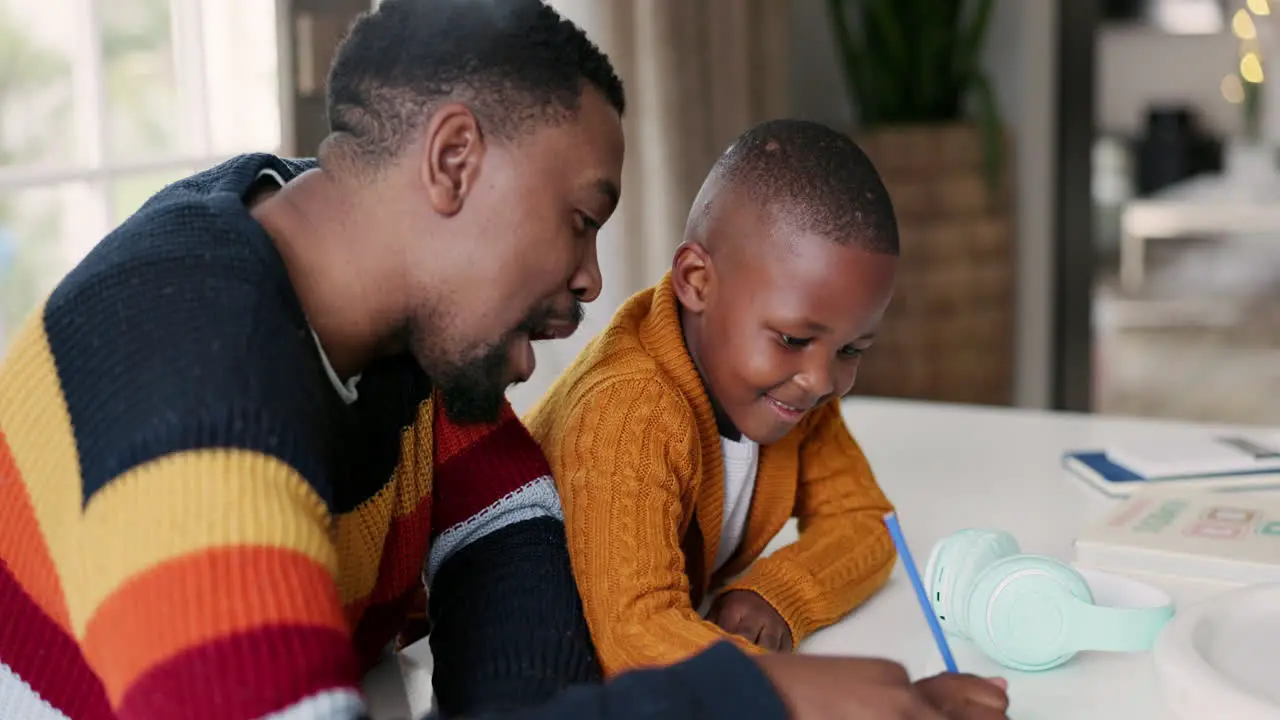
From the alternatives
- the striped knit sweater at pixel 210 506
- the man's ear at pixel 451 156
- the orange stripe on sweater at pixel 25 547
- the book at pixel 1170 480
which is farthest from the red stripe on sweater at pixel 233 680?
the book at pixel 1170 480

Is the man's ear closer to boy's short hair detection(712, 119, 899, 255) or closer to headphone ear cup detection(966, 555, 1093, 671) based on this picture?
boy's short hair detection(712, 119, 899, 255)

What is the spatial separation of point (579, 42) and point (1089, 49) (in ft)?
10.2

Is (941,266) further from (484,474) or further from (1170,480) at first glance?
(484,474)

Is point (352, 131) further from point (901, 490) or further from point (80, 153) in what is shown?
point (80, 153)

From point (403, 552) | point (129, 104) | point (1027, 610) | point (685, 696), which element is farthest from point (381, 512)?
point (129, 104)

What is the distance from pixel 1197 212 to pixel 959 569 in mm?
4611

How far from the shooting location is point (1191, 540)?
43.4 inches

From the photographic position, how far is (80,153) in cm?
195

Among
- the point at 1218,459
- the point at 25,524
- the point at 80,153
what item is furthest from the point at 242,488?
the point at 80,153

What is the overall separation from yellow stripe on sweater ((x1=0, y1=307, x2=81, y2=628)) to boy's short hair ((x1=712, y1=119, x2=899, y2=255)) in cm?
51

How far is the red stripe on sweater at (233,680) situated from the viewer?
60 centimetres

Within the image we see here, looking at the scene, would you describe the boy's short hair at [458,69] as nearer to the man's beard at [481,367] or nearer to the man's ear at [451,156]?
the man's ear at [451,156]

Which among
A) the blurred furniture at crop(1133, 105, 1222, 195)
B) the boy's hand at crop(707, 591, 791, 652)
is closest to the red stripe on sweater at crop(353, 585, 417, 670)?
the boy's hand at crop(707, 591, 791, 652)

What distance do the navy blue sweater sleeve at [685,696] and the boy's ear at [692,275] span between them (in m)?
0.44
